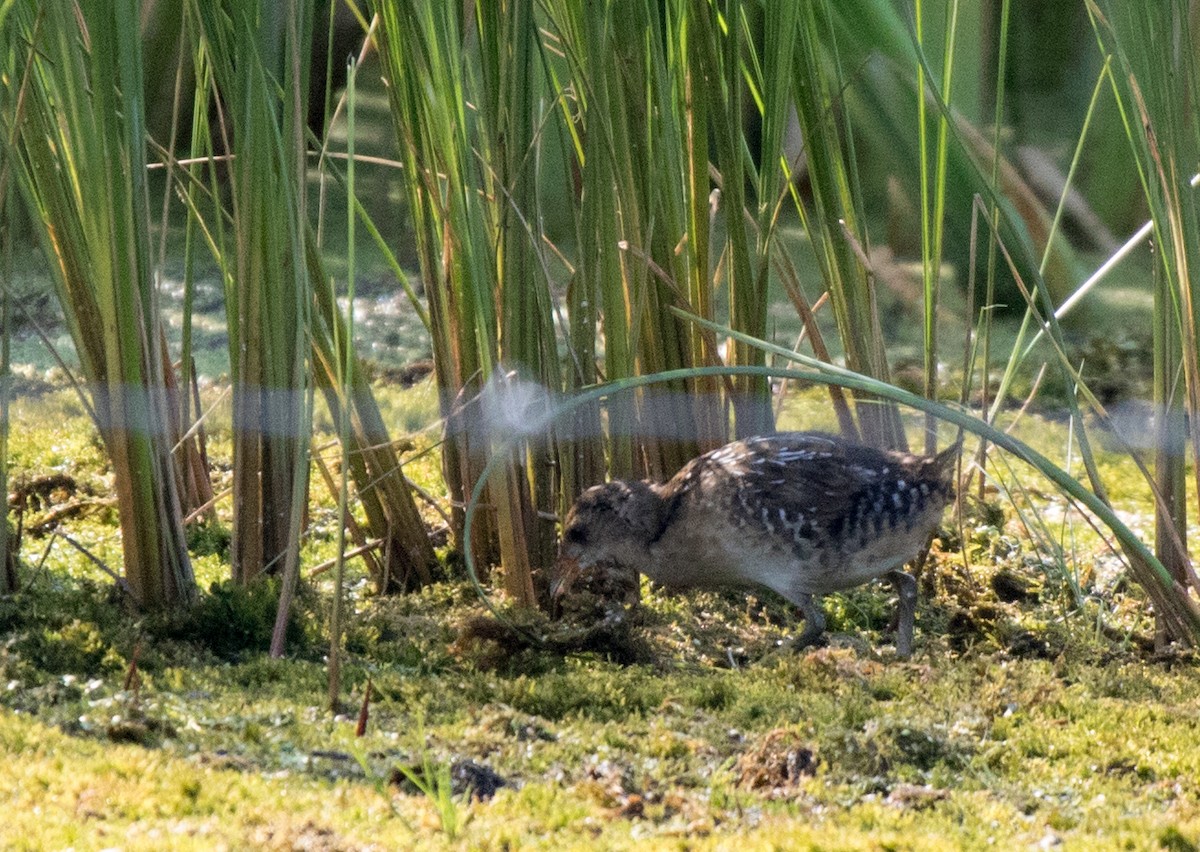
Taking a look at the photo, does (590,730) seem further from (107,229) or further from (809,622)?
(107,229)

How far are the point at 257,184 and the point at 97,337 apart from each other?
1.66 feet

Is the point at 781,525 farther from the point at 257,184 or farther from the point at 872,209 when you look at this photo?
the point at 872,209

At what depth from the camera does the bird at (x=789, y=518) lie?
13.1 ft

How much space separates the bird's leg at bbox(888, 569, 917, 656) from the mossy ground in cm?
7

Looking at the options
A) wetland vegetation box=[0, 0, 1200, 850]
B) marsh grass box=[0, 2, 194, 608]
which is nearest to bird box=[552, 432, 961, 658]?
wetland vegetation box=[0, 0, 1200, 850]

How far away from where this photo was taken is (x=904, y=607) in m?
4.19

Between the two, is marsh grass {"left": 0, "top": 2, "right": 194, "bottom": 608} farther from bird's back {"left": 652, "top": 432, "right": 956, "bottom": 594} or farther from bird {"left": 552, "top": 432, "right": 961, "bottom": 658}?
bird's back {"left": 652, "top": 432, "right": 956, "bottom": 594}

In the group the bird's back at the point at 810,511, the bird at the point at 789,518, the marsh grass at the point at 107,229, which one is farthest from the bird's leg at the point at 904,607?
the marsh grass at the point at 107,229

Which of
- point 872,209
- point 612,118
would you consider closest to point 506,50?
point 612,118

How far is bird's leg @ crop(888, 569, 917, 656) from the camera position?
407 cm

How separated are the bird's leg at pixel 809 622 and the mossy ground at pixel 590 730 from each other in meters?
0.12

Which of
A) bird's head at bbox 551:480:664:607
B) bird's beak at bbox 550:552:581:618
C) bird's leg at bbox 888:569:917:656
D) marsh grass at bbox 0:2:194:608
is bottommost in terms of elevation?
bird's leg at bbox 888:569:917:656

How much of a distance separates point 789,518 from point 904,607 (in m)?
0.45

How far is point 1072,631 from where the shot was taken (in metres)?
4.19
